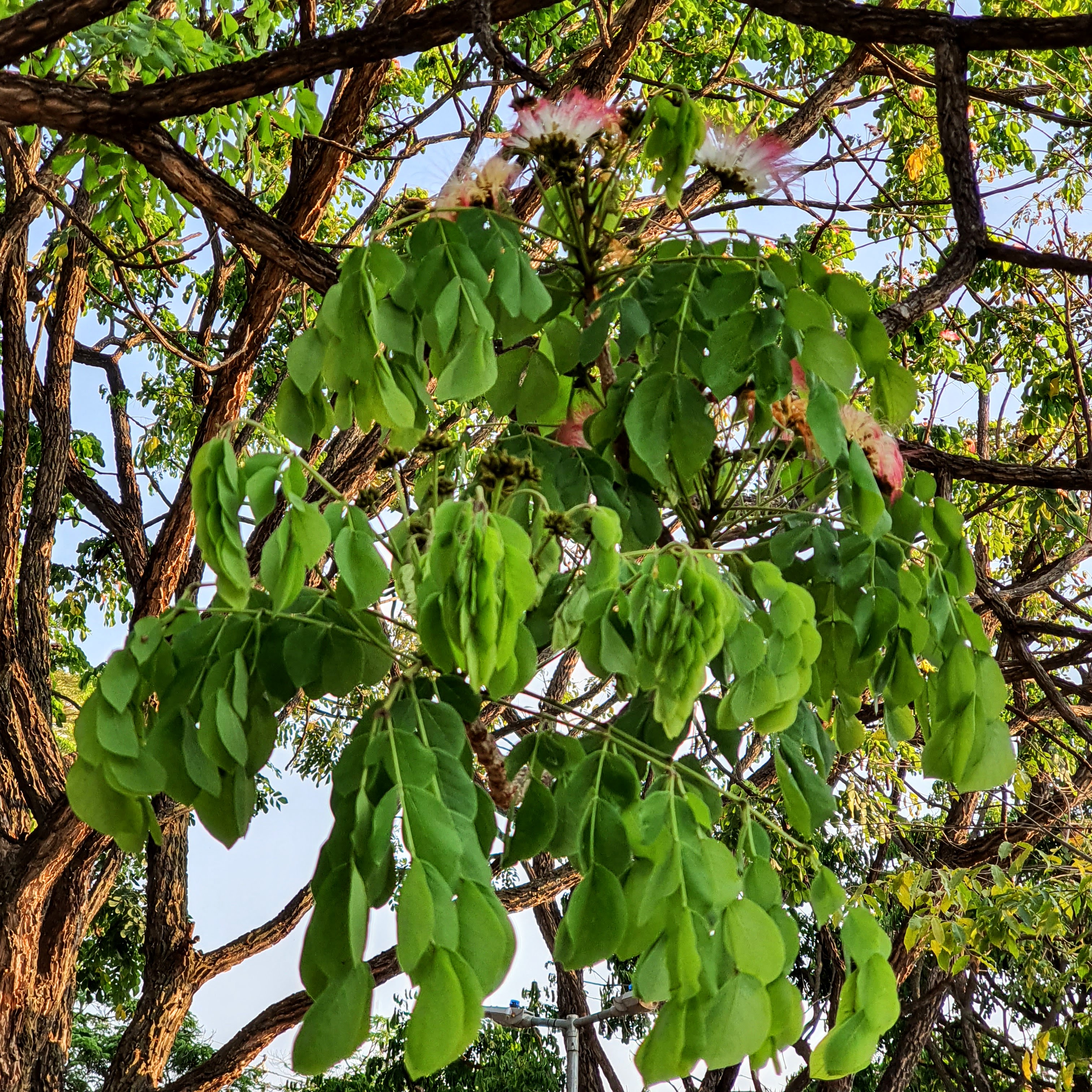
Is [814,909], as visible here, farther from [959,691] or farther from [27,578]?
[27,578]

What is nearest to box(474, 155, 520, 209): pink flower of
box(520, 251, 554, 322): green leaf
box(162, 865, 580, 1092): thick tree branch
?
box(520, 251, 554, 322): green leaf

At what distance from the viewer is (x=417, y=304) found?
1.19 m

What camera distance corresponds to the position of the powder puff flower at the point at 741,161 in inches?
55.2

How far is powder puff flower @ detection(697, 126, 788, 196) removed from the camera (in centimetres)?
140

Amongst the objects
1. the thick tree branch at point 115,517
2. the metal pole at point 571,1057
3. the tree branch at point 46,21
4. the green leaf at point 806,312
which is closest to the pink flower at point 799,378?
the green leaf at point 806,312

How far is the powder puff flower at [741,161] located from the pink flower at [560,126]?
132 millimetres

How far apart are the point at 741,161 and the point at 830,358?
349mm

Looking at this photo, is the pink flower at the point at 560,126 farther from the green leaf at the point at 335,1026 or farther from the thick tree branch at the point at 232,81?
the green leaf at the point at 335,1026

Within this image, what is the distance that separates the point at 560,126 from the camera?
1.32m

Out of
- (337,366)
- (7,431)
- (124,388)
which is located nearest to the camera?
(337,366)

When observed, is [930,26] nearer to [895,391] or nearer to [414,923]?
[895,391]

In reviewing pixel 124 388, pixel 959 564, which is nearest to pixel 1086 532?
pixel 959 564

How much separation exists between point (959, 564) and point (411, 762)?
2.33 ft

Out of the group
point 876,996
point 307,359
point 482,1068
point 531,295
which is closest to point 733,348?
point 531,295
